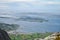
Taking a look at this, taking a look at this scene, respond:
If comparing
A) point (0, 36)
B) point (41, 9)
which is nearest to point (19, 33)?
point (0, 36)

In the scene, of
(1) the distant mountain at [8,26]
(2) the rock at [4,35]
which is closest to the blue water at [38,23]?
(1) the distant mountain at [8,26]

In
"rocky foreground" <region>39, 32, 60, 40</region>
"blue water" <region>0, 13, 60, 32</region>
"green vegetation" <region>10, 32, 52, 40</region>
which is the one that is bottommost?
"rocky foreground" <region>39, 32, 60, 40</region>

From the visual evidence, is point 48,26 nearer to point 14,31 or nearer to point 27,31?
point 27,31

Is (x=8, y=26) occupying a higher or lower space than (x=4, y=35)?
higher

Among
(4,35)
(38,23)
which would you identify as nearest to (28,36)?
(38,23)

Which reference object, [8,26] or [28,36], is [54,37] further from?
[8,26]

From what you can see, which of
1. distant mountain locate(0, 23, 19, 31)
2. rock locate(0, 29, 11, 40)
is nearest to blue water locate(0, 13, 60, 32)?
distant mountain locate(0, 23, 19, 31)

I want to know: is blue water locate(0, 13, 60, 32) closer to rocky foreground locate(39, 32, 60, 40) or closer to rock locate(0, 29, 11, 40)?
rocky foreground locate(39, 32, 60, 40)

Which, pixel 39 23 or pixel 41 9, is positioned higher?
pixel 41 9

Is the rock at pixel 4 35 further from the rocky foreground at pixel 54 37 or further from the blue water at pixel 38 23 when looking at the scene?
the rocky foreground at pixel 54 37

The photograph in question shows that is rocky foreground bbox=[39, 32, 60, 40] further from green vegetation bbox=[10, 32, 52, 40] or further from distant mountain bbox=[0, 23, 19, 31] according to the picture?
distant mountain bbox=[0, 23, 19, 31]

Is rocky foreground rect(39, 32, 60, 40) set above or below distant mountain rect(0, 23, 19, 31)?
below
